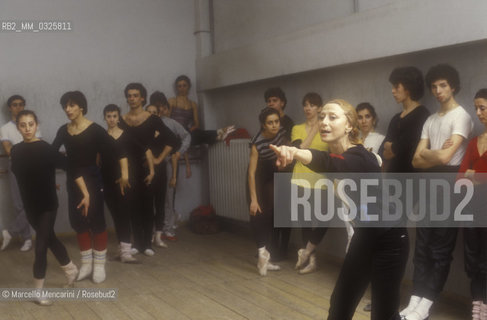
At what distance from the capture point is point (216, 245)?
18.3ft

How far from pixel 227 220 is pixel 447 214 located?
11.1 ft

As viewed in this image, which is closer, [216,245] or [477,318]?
[477,318]

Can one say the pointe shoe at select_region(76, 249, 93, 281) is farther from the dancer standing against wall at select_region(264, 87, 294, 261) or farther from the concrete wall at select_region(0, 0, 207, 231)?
the concrete wall at select_region(0, 0, 207, 231)

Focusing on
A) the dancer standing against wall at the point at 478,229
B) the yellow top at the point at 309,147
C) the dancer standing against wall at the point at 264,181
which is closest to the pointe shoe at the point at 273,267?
the dancer standing against wall at the point at 264,181

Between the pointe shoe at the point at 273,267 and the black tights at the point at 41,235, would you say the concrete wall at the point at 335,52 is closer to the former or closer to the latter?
the pointe shoe at the point at 273,267

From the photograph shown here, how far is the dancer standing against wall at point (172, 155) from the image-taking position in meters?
5.52

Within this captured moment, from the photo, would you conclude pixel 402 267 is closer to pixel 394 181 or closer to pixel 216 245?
pixel 394 181

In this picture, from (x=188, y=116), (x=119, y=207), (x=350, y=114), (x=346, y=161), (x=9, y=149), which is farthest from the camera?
(x=188, y=116)

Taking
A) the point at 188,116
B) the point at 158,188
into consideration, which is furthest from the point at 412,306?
the point at 188,116

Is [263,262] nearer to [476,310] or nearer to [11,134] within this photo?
[476,310]

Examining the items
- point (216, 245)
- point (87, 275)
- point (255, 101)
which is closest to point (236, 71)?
point (255, 101)

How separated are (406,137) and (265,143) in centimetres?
126

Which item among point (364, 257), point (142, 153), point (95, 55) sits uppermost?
point (95, 55)

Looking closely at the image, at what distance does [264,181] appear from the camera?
4590 mm
